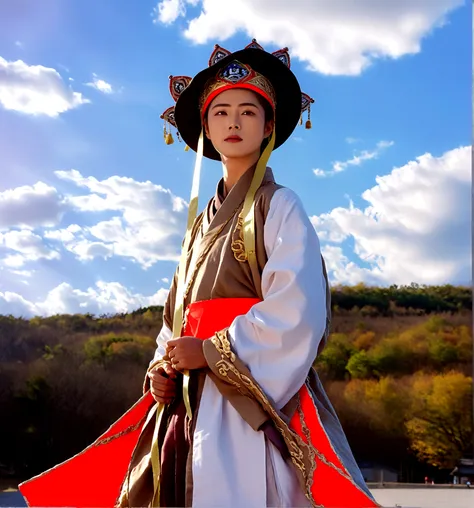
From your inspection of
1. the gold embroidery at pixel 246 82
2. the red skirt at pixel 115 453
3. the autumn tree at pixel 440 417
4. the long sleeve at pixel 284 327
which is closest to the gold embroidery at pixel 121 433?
the red skirt at pixel 115 453

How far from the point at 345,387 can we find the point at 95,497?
7.55 meters

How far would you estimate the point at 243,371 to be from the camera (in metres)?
1.49

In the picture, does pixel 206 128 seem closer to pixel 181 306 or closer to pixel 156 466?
pixel 181 306

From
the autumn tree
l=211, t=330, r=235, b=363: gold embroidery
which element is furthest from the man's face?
the autumn tree

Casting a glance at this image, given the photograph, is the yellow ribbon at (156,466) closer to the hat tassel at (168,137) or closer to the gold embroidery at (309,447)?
the gold embroidery at (309,447)

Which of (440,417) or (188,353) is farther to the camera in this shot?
(440,417)

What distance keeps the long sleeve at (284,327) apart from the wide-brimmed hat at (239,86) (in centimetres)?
49

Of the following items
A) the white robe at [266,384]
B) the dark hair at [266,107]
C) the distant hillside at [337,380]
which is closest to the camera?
the white robe at [266,384]

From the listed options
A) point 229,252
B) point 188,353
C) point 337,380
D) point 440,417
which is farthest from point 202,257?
point 440,417

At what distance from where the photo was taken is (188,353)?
1.55 meters

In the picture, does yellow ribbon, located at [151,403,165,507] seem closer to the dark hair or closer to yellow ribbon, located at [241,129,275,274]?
yellow ribbon, located at [241,129,275,274]

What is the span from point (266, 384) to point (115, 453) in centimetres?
50

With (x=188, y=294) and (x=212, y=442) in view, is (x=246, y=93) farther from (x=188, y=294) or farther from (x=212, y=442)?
(x=212, y=442)

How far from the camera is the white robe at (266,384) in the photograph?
1453 millimetres
